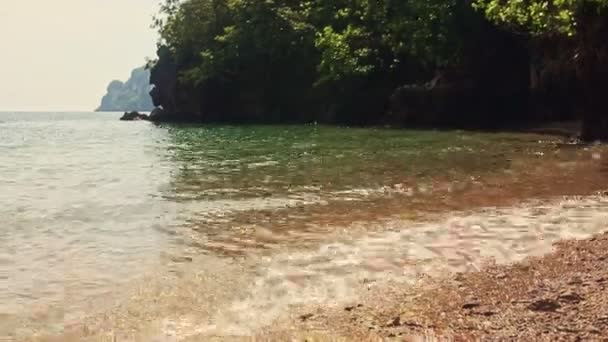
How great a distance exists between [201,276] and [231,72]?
2354 inches

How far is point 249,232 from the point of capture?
1002 centimetres

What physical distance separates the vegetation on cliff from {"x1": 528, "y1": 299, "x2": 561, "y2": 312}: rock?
18.4m

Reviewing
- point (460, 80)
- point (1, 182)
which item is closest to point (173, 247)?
point (1, 182)

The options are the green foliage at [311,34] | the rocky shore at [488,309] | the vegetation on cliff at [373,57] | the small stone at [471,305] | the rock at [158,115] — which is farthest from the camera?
the rock at [158,115]

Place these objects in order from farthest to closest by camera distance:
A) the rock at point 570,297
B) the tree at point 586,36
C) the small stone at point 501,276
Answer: the tree at point 586,36 < the small stone at point 501,276 < the rock at point 570,297

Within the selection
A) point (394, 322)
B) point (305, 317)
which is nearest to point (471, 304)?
point (394, 322)

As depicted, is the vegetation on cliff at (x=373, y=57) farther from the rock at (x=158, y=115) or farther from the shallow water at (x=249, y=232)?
the shallow water at (x=249, y=232)

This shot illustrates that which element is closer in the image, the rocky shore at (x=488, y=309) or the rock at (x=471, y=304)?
the rocky shore at (x=488, y=309)

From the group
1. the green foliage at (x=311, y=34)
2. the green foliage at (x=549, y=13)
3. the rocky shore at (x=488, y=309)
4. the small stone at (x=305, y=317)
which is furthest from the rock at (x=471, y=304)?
the green foliage at (x=311, y=34)

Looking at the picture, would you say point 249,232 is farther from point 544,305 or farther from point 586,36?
point 586,36

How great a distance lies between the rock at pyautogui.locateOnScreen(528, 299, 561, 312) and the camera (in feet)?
18.4

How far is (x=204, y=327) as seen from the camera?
575 centimetres

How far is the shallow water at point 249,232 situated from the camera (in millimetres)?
6473

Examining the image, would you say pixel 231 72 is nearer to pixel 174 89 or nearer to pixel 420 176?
pixel 174 89
